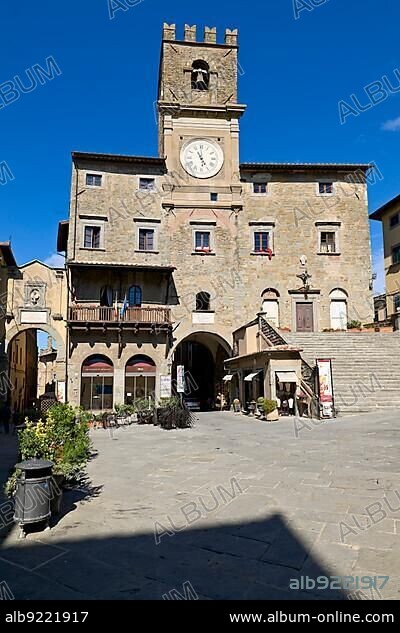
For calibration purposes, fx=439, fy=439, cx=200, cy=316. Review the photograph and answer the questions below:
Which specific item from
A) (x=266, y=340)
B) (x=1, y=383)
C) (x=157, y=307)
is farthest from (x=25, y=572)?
(x=157, y=307)

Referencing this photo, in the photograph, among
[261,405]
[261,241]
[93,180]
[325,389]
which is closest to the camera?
[325,389]

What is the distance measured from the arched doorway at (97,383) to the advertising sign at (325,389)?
42.5 feet

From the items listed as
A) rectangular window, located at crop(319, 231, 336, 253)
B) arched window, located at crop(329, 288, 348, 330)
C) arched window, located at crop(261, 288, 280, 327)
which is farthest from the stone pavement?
rectangular window, located at crop(319, 231, 336, 253)

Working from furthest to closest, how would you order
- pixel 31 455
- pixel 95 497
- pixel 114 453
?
pixel 114 453 < pixel 95 497 < pixel 31 455

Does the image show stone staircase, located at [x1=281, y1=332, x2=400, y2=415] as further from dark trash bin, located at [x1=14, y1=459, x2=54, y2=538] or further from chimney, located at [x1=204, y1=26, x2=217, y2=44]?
chimney, located at [x1=204, y1=26, x2=217, y2=44]

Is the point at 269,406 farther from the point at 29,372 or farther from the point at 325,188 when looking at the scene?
the point at 29,372

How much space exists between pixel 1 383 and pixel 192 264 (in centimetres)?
1241

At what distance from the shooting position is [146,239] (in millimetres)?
26766

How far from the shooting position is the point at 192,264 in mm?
26672

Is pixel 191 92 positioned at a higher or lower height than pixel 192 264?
higher

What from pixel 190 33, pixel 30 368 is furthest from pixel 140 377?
pixel 190 33

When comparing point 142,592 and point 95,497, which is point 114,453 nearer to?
point 95,497

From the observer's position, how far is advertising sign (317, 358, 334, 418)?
15.1 metres

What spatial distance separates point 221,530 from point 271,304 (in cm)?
2256
